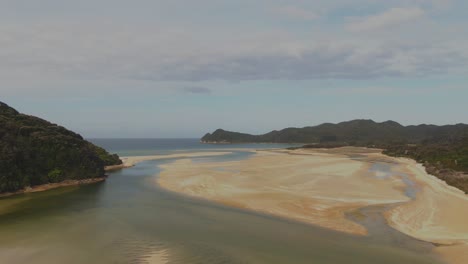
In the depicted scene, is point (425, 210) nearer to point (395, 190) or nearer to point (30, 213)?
point (395, 190)

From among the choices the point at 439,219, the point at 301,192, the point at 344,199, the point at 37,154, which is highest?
the point at 37,154

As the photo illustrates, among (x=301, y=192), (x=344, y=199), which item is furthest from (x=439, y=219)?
(x=301, y=192)

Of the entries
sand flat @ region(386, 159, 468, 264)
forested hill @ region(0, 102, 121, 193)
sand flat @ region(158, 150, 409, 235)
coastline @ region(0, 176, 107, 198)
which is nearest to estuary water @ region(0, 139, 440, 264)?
sand flat @ region(386, 159, 468, 264)

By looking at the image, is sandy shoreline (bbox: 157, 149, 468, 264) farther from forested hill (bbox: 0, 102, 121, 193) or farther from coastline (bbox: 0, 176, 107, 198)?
forested hill (bbox: 0, 102, 121, 193)

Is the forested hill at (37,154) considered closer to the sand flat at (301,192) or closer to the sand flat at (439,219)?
the sand flat at (301,192)

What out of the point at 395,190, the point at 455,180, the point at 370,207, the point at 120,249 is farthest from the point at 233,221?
the point at 455,180

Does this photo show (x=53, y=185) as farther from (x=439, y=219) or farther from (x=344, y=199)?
(x=439, y=219)
